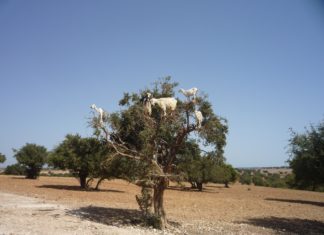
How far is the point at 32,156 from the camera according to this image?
5084 cm

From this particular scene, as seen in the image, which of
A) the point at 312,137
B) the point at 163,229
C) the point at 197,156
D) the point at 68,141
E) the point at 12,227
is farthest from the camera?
the point at 68,141

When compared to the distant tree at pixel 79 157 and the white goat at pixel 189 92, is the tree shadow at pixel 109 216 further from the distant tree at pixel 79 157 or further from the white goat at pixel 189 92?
the distant tree at pixel 79 157

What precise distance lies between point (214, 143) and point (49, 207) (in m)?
8.83

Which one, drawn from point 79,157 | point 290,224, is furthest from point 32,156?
point 290,224

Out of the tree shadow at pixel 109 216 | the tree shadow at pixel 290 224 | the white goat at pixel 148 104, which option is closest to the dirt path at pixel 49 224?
the tree shadow at pixel 109 216

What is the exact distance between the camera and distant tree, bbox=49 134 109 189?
35031 millimetres

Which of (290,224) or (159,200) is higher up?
(159,200)

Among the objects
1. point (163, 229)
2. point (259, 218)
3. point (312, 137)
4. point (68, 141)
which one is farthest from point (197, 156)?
point (68, 141)

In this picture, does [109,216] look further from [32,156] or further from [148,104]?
[32,156]

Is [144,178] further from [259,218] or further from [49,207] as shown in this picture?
[259,218]

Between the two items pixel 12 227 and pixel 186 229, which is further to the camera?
pixel 186 229

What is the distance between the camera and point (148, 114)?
16234 mm

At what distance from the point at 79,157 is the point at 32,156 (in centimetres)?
1789

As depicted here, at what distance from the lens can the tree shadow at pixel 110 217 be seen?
52.6ft
